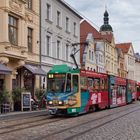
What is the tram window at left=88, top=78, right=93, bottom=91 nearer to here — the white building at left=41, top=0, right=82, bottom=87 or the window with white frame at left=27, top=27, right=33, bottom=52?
the window with white frame at left=27, top=27, right=33, bottom=52

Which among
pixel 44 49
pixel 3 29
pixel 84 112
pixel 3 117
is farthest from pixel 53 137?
pixel 44 49

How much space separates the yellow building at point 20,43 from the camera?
30172 mm

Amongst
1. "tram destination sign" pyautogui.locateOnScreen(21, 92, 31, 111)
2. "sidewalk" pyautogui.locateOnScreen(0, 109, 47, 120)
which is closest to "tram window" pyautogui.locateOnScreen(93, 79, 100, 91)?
"sidewalk" pyautogui.locateOnScreen(0, 109, 47, 120)

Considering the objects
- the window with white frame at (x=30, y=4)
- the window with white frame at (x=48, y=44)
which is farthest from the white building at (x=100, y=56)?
the window with white frame at (x=30, y=4)

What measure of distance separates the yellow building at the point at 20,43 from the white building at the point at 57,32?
189 centimetres

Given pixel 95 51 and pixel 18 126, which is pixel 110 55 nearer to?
pixel 95 51

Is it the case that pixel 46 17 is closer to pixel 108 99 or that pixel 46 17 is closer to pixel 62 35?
pixel 62 35

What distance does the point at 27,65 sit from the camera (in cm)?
3434

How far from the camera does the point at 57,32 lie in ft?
142

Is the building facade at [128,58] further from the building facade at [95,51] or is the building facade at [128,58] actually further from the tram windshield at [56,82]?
the tram windshield at [56,82]

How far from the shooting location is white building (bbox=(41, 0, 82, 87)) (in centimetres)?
3956

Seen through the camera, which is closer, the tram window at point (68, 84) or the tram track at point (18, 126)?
the tram track at point (18, 126)

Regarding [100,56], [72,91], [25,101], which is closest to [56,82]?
[72,91]

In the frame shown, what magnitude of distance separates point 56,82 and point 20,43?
23.3ft
